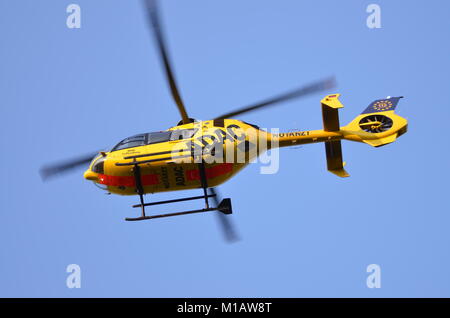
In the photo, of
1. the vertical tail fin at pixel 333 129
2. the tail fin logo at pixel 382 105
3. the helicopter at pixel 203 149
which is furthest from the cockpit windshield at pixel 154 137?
the tail fin logo at pixel 382 105

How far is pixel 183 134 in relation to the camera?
18.2 m

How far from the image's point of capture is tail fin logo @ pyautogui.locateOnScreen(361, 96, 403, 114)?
61.3 ft

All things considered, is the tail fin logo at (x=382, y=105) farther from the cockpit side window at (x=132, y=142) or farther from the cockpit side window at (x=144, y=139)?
the cockpit side window at (x=132, y=142)

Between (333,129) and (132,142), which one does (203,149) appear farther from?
(333,129)

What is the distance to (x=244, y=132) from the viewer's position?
59.6 feet

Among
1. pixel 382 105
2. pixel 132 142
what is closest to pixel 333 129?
pixel 382 105

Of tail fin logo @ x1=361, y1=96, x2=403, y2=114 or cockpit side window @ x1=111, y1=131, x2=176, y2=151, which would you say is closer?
cockpit side window @ x1=111, y1=131, x2=176, y2=151

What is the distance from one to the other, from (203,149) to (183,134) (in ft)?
2.53

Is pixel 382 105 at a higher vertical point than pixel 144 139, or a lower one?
higher

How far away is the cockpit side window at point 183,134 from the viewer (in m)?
18.2

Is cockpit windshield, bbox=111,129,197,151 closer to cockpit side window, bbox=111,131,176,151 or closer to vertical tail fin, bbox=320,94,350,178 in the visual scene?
cockpit side window, bbox=111,131,176,151

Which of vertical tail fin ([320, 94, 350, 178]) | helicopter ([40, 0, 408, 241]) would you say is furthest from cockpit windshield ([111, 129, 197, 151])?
vertical tail fin ([320, 94, 350, 178])
